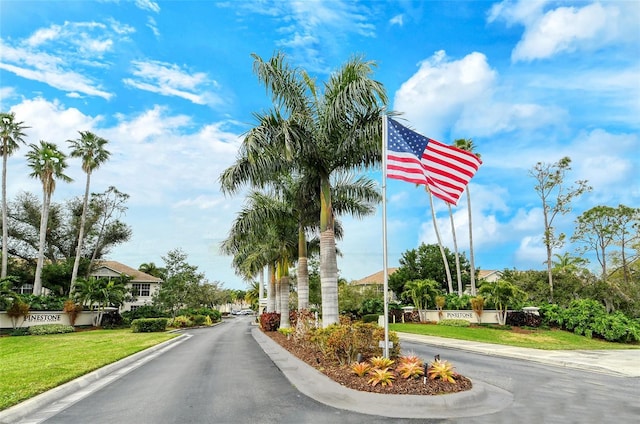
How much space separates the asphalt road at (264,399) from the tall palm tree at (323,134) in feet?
14.2

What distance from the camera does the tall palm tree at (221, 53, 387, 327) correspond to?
45.1 feet

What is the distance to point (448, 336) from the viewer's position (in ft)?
86.7

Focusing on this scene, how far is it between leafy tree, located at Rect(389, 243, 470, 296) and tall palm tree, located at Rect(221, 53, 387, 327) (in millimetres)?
43068

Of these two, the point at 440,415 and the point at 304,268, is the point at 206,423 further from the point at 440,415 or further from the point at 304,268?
the point at 304,268

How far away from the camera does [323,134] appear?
1464cm

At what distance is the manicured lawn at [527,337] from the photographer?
2303 centimetres

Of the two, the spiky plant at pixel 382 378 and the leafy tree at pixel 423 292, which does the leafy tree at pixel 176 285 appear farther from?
the spiky plant at pixel 382 378

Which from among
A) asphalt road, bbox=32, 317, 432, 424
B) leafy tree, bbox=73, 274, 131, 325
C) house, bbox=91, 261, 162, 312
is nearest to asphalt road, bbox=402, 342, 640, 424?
asphalt road, bbox=32, 317, 432, 424

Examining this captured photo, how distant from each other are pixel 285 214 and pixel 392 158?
11.4 meters

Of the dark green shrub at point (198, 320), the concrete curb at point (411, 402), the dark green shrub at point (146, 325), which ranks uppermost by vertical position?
the concrete curb at point (411, 402)

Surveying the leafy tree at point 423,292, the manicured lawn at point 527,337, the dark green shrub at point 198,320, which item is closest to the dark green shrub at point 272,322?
the manicured lawn at point 527,337

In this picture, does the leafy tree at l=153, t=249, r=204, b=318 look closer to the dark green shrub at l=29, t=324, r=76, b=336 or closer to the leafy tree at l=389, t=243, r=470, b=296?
the dark green shrub at l=29, t=324, r=76, b=336

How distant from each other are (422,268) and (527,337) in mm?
31885

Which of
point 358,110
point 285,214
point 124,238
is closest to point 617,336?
point 285,214
